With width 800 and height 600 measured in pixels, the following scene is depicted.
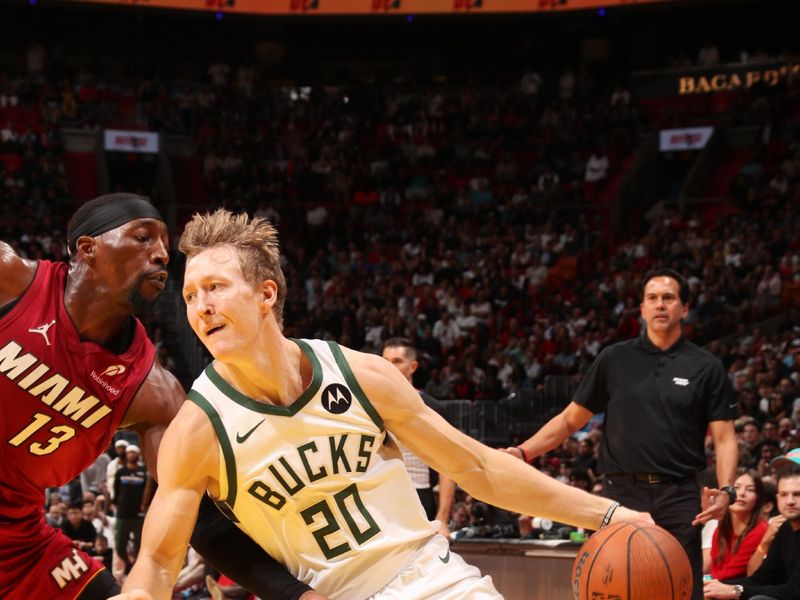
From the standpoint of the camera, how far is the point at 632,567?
326cm

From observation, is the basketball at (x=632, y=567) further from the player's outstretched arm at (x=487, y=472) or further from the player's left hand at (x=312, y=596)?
the player's left hand at (x=312, y=596)

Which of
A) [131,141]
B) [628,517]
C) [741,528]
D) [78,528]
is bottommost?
[78,528]

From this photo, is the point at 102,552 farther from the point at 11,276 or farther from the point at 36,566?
the point at 11,276

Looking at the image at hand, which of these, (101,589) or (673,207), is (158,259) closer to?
(101,589)

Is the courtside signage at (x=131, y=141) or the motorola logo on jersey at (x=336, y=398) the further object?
the courtside signage at (x=131, y=141)

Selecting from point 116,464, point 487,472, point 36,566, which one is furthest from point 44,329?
point 116,464

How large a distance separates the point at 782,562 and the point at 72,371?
13.2 feet

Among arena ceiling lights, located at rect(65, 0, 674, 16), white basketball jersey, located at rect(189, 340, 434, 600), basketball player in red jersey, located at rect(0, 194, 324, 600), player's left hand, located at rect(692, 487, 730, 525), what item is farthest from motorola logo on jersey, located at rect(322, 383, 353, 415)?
arena ceiling lights, located at rect(65, 0, 674, 16)

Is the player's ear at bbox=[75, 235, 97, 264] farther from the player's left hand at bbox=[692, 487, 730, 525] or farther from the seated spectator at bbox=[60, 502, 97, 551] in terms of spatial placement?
the seated spectator at bbox=[60, 502, 97, 551]

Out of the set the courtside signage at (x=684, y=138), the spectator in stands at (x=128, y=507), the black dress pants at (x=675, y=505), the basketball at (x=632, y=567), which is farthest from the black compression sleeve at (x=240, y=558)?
the courtside signage at (x=684, y=138)

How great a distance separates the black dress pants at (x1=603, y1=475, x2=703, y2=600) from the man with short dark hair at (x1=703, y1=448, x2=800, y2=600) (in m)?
0.24

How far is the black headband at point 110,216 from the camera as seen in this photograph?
4043 millimetres

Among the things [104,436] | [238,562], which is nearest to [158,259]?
[104,436]

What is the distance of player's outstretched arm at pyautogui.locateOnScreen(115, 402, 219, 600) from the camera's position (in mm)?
3084
